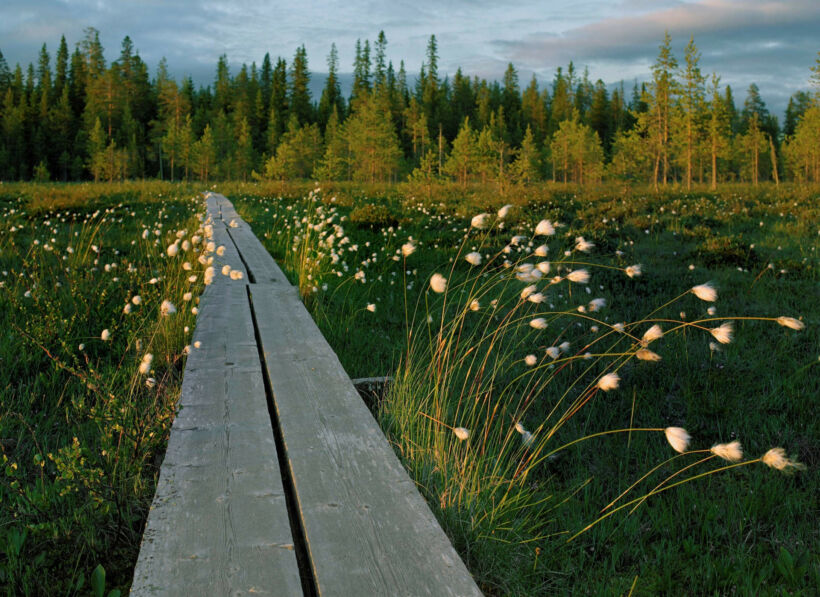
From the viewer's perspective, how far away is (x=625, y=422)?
373cm

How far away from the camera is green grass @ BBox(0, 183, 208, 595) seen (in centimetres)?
203

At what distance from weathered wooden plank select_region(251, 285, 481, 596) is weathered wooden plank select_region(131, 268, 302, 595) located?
9 centimetres

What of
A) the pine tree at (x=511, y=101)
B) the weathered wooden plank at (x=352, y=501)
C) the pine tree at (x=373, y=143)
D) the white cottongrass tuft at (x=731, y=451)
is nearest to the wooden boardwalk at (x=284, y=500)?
the weathered wooden plank at (x=352, y=501)

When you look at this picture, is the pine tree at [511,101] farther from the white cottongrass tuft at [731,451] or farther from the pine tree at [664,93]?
the white cottongrass tuft at [731,451]

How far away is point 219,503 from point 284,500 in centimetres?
21

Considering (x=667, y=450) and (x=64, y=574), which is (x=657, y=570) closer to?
(x=667, y=450)

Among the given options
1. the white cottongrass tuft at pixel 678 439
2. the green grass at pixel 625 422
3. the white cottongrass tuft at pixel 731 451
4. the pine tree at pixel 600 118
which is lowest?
the green grass at pixel 625 422

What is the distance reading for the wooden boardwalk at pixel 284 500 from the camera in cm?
150

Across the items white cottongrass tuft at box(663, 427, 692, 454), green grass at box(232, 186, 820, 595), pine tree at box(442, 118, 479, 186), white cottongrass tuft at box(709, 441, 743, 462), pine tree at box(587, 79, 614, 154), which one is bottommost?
green grass at box(232, 186, 820, 595)

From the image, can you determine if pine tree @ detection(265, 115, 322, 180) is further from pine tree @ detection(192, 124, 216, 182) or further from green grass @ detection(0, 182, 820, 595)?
green grass @ detection(0, 182, 820, 595)

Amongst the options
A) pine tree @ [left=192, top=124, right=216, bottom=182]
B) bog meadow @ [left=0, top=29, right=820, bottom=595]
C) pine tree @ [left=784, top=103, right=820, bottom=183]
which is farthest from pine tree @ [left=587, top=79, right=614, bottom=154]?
bog meadow @ [left=0, top=29, right=820, bottom=595]

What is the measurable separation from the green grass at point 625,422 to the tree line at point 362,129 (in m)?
28.9

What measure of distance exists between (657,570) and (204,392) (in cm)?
217

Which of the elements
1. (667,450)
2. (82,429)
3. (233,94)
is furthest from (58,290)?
(233,94)
